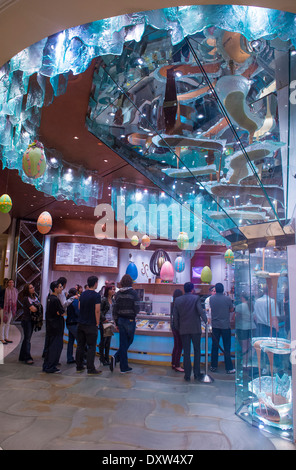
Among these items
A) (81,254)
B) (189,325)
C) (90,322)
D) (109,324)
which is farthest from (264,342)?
(81,254)

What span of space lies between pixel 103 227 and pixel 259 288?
33.0ft

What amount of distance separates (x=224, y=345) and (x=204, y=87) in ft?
15.1

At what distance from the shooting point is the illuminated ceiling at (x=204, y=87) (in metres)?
2.26

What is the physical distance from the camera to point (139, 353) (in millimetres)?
6238

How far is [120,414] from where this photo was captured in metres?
3.54

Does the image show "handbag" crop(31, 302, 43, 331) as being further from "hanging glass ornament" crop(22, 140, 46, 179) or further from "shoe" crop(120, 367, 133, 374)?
"hanging glass ornament" crop(22, 140, 46, 179)

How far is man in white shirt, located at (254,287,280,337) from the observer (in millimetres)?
3455

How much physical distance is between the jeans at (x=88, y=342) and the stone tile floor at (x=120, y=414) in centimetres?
20

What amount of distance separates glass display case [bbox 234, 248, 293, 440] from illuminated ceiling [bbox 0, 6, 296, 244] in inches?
21.5

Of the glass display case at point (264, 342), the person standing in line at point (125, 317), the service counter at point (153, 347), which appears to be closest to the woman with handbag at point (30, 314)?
the person standing in line at point (125, 317)

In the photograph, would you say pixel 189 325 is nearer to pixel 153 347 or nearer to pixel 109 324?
pixel 153 347

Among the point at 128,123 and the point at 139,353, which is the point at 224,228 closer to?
the point at 128,123

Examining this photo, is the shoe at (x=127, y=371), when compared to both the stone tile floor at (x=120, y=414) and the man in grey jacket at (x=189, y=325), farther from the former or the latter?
the man in grey jacket at (x=189, y=325)
